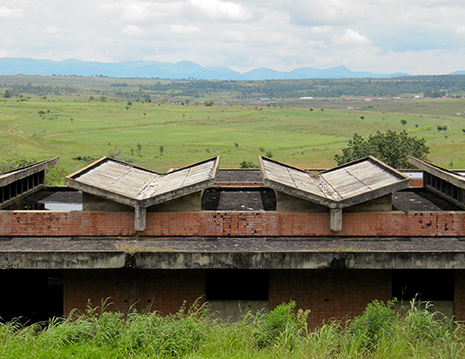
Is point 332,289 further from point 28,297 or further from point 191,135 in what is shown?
point 191,135

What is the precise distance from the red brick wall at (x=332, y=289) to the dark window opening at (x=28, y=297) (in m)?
6.48

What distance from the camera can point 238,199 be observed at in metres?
17.8

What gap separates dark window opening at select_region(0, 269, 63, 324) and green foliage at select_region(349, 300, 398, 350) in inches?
343

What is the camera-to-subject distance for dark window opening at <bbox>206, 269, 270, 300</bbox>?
13953mm

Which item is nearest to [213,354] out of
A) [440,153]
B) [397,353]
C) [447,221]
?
[397,353]

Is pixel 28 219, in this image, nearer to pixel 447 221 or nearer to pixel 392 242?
pixel 392 242

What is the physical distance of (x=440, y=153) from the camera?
66875 millimetres

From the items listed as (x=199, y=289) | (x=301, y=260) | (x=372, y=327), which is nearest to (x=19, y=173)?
(x=199, y=289)

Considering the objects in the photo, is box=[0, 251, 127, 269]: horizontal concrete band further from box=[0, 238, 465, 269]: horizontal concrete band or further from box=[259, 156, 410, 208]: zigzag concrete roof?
box=[259, 156, 410, 208]: zigzag concrete roof

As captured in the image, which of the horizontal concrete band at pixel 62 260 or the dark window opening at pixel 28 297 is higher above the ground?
the horizontal concrete band at pixel 62 260

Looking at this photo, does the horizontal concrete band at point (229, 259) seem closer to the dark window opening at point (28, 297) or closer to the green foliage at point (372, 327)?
the green foliage at point (372, 327)

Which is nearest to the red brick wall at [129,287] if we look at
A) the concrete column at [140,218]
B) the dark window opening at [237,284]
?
the dark window opening at [237,284]

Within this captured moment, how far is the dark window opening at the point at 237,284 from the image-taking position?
45.8 ft

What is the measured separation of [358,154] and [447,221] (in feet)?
82.8
